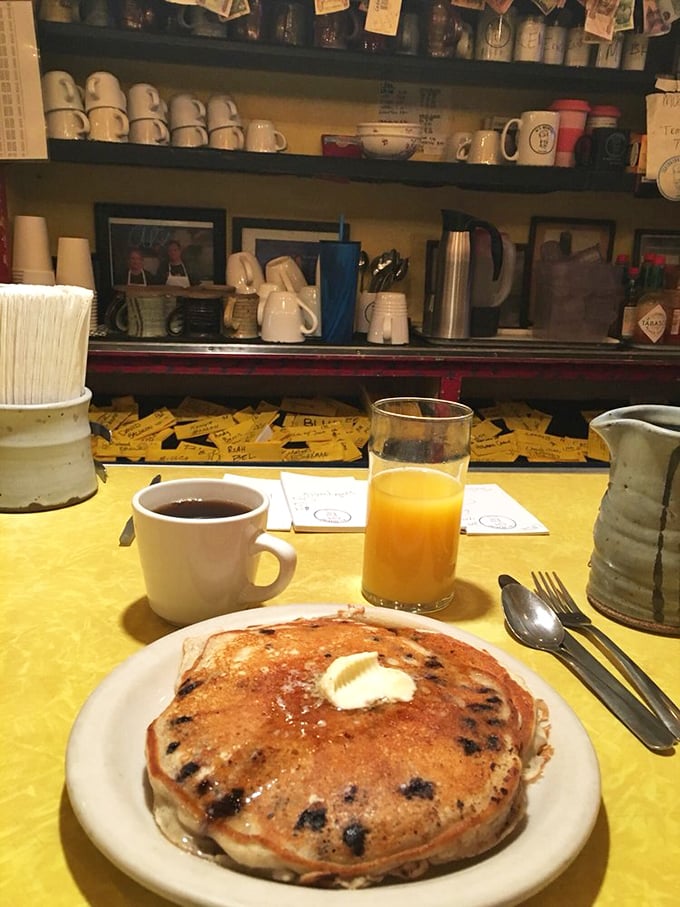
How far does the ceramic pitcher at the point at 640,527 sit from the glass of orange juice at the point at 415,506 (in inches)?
6.7

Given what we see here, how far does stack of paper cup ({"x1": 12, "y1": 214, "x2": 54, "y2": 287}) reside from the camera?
2.66 metres

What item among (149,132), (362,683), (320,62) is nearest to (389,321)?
(320,62)

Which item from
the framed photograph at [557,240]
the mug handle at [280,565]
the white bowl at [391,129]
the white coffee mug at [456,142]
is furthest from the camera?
the framed photograph at [557,240]

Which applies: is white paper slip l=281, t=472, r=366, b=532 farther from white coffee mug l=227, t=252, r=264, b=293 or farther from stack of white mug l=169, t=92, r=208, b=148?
stack of white mug l=169, t=92, r=208, b=148

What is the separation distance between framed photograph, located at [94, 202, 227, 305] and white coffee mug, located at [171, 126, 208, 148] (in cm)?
33

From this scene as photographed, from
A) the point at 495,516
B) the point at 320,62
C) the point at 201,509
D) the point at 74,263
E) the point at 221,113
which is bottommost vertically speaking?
the point at 495,516

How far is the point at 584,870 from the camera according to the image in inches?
20.2

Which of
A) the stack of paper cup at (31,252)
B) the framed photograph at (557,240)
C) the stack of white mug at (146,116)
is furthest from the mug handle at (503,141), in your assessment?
the stack of paper cup at (31,252)

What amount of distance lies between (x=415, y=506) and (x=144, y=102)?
2.29m

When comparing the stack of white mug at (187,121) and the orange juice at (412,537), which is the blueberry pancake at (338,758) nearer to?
the orange juice at (412,537)

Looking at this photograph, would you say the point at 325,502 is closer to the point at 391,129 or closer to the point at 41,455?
the point at 41,455

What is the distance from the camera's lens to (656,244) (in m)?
3.29

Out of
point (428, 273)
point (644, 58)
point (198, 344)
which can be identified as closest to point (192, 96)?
point (198, 344)

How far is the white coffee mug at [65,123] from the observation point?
2.53 meters
